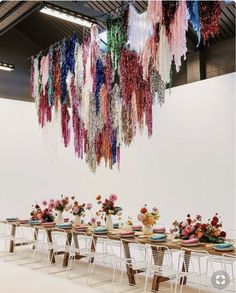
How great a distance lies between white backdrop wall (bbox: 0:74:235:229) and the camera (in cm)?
816

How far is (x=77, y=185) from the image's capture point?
11.7 meters

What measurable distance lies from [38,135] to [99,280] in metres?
6.49

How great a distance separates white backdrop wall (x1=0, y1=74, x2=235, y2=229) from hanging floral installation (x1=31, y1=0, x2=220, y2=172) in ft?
4.24

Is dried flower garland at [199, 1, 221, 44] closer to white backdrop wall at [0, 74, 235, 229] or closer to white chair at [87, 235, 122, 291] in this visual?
white chair at [87, 235, 122, 291]

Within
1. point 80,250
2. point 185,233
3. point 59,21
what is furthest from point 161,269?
point 59,21

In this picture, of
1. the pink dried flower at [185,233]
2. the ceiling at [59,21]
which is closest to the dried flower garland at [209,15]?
the ceiling at [59,21]

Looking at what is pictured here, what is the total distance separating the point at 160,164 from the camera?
30.8 ft

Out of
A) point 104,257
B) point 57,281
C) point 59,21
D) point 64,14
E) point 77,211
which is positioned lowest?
point 57,281

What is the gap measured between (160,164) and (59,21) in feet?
14.3

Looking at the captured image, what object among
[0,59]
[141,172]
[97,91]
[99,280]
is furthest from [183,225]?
[0,59]

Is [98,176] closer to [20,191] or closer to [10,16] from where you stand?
[20,191]

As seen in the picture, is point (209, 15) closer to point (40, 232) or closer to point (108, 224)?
point (108, 224)

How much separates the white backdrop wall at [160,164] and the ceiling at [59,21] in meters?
1.14

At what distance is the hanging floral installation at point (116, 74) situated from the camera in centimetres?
491
